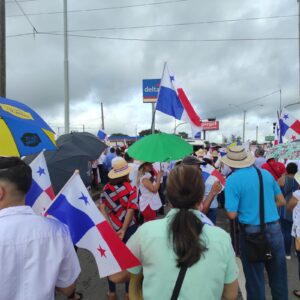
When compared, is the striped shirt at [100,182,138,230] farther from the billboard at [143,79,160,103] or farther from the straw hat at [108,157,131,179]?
the billboard at [143,79,160,103]

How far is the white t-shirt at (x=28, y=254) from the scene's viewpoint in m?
1.73

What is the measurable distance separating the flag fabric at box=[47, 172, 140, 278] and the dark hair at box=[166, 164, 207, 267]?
0.52 m

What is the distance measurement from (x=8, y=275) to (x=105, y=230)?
713mm

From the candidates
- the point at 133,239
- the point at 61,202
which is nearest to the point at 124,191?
the point at 61,202

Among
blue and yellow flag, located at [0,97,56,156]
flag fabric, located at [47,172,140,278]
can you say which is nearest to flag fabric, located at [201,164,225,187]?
blue and yellow flag, located at [0,97,56,156]

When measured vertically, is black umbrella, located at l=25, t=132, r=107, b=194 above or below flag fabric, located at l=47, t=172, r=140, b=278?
above

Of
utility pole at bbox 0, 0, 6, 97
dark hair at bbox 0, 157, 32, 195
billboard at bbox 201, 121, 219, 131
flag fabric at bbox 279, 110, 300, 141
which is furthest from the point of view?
billboard at bbox 201, 121, 219, 131

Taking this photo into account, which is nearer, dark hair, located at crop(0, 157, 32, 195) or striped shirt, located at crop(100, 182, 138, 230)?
dark hair, located at crop(0, 157, 32, 195)

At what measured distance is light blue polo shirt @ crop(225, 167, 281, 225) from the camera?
129 inches

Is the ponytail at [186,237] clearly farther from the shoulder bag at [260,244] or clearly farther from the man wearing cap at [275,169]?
the man wearing cap at [275,169]

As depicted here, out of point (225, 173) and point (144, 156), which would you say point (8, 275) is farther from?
point (225, 173)

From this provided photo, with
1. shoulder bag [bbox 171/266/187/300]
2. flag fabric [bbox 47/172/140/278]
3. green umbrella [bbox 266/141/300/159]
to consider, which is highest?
green umbrella [bbox 266/141/300/159]

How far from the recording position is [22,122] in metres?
2.67

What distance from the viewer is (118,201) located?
4051mm
